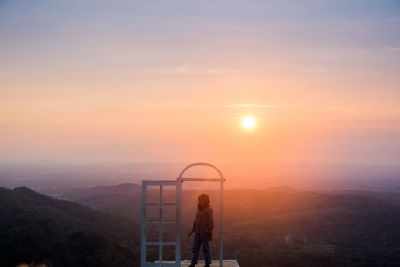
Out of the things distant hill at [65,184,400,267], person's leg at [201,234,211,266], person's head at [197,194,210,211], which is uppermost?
person's head at [197,194,210,211]

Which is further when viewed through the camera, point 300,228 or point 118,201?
point 118,201

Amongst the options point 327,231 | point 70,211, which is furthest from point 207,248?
point 327,231

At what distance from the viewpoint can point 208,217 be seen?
46.1 feet

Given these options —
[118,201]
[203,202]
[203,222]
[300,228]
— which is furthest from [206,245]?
[118,201]

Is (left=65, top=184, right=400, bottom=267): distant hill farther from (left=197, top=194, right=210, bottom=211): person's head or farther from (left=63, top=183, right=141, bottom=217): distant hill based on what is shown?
(left=197, top=194, right=210, bottom=211): person's head

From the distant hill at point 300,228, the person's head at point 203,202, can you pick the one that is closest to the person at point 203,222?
the person's head at point 203,202

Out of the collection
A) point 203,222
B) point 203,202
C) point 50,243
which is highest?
point 203,202

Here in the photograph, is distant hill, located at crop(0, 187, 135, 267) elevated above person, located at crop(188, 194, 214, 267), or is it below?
below

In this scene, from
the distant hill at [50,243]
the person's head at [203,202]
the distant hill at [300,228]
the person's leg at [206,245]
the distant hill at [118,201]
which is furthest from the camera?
the distant hill at [118,201]

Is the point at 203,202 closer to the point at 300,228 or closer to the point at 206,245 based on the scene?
the point at 206,245

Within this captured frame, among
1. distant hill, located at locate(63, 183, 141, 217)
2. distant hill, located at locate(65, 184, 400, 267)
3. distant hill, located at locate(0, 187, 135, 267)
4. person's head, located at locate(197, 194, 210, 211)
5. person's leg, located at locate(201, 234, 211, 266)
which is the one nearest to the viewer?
person's head, located at locate(197, 194, 210, 211)

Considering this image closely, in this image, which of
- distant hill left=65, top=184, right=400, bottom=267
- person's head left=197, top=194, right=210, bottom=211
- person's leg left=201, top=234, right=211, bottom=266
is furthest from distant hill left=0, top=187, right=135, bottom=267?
person's head left=197, top=194, right=210, bottom=211

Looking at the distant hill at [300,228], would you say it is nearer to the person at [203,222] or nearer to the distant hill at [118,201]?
the distant hill at [118,201]

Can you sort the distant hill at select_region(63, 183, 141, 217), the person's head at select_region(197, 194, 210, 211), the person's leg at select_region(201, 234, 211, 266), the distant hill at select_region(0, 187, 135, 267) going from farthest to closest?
the distant hill at select_region(63, 183, 141, 217) → the distant hill at select_region(0, 187, 135, 267) → the person's leg at select_region(201, 234, 211, 266) → the person's head at select_region(197, 194, 210, 211)
